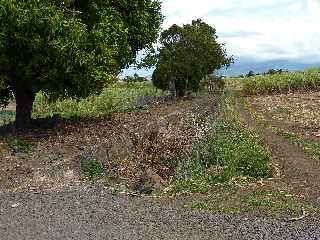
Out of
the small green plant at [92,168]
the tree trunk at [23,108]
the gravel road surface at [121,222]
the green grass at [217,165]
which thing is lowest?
the small green plant at [92,168]

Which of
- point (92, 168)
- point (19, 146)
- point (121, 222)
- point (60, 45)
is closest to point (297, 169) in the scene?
point (92, 168)

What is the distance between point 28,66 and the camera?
16781 millimetres

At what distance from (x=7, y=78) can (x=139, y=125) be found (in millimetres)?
5991

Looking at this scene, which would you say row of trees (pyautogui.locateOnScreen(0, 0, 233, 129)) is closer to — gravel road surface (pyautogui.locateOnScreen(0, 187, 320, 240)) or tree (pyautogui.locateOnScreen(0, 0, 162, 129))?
tree (pyautogui.locateOnScreen(0, 0, 162, 129))

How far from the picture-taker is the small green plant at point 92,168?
1394cm

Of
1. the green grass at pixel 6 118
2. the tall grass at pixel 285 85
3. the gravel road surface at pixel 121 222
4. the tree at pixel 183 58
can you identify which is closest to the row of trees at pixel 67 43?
the green grass at pixel 6 118

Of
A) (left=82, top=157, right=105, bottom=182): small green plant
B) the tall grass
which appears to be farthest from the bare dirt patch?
the tall grass

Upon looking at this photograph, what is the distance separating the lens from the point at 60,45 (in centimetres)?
1606

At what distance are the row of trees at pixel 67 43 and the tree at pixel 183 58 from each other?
71.2ft

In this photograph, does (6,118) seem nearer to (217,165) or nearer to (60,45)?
(60,45)

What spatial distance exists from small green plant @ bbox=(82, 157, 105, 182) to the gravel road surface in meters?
2.80

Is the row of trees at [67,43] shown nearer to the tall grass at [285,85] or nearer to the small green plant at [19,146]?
the small green plant at [19,146]

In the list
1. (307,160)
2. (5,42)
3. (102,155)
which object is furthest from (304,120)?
(5,42)

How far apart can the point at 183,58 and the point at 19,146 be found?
99.8 feet
